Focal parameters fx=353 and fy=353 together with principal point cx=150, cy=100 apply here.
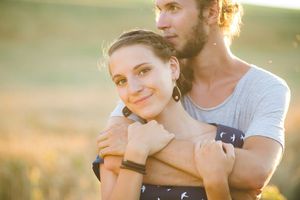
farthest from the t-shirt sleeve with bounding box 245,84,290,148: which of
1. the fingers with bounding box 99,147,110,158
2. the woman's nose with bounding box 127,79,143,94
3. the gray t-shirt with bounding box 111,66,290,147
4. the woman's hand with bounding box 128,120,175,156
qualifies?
the fingers with bounding box 99,147,110,158

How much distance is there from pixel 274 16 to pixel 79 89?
25.1 metres

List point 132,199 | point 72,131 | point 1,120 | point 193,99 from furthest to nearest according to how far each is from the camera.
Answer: point 1,120 → point 72,131 → point 193,99 → point 132,199

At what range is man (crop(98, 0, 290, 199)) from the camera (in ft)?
7.61

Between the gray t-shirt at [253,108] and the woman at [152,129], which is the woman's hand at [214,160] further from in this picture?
the gray t-shirt at [253,108]

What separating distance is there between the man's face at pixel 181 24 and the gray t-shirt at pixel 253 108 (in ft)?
1.51

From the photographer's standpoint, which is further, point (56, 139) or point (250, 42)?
point (250, 42)

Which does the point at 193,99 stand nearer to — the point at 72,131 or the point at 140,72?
the point at 140,72

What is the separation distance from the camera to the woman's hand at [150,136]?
90.7 inches

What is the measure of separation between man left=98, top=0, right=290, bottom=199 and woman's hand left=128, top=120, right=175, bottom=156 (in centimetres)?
6

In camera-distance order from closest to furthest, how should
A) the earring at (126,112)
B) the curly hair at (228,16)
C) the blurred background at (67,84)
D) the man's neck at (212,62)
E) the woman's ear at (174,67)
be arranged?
the woman's ear at (174,67) → the earring at (126,112) → the man's neck at (212,62) → the curly hair at (228,16) → the blurred background at (67,84)

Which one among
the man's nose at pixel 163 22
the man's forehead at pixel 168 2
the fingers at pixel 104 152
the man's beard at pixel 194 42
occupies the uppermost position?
the man's forehead at pixel 168 2

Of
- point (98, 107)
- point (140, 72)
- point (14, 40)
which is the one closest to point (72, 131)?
point (98, 107)

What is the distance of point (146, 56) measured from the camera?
2354 mm

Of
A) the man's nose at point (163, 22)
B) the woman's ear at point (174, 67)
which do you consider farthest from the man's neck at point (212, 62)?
the woman's ear at point (174, 67)
